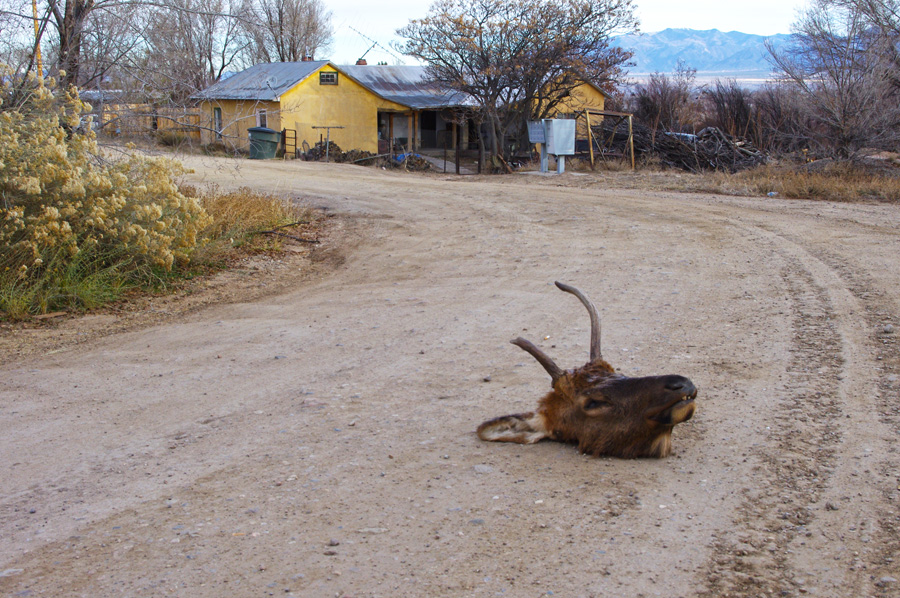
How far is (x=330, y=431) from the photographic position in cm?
465

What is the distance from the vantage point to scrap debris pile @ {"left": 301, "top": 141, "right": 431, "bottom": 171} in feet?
93.6

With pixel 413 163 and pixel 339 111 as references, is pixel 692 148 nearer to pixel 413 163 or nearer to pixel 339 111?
pixel 413 163

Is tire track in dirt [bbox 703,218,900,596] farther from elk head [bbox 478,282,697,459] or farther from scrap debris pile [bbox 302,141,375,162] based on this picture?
scrap debris pile [bbox 302,141,375,162]

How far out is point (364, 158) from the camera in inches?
1198

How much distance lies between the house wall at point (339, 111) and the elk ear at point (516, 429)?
31.5 metres

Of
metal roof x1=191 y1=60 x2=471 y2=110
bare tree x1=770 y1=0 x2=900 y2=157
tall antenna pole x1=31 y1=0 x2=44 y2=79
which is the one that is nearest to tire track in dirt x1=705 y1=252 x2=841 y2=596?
tall antenna pole x1=31 y1=0 x2=44 y2=79

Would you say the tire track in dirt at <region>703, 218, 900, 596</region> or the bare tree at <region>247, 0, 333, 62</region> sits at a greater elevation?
the bare tree at <region>247, 0, 333, 62</region>

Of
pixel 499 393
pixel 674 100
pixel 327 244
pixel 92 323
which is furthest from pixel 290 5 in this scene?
pixel 499 393

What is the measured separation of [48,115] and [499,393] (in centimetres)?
681

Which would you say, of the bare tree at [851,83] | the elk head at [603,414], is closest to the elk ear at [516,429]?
the elk head at [603,414]

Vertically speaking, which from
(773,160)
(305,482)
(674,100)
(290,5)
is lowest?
(305,482)

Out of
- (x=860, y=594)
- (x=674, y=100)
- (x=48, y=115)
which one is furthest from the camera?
(x=674, y=100)

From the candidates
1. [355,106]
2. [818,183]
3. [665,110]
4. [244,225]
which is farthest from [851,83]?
[355,106]

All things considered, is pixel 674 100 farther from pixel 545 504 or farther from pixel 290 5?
pixel 545 504
